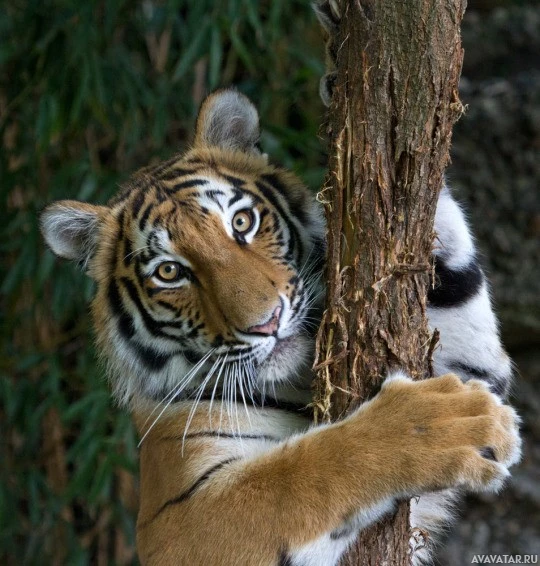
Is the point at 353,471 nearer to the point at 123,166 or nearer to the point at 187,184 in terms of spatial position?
the point at 187,184

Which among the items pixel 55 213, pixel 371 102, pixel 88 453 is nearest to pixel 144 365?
pixel 55 213

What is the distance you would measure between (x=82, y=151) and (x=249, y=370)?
184 cm

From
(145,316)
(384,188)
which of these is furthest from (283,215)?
(384,188)

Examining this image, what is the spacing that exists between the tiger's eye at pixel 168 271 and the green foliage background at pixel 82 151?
1.00 m

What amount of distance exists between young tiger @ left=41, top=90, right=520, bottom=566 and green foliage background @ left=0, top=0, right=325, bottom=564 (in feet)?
2.60

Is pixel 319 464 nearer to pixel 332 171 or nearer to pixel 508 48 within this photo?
pixel 332 171

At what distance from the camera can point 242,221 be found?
65.9 inches

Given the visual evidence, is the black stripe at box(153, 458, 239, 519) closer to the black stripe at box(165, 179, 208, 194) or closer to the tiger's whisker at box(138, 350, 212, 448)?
the tiger's whisker at box(138, 350, 212, 448)

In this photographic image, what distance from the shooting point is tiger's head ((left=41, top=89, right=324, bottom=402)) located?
1.57 meters

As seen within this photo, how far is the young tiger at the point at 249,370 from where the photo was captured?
4.38 feet

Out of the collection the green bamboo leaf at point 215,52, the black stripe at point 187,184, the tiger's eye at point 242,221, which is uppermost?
the green bamboo leaf at point 215,52

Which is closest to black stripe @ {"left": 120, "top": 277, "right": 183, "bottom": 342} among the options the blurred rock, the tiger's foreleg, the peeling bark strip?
the tiger's foreleg

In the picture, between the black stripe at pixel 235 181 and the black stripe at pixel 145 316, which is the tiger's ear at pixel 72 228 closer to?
the black stripe at pixel 145 316

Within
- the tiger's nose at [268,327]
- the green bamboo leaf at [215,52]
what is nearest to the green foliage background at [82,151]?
the green bamboo leaf at [215,52]
